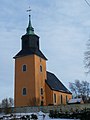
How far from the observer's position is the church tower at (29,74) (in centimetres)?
5484

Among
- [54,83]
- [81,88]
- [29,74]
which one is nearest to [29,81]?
[29,74]

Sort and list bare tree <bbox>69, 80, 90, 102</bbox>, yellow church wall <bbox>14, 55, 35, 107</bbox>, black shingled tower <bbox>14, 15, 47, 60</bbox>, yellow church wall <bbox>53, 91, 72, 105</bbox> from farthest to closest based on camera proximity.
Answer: bare tree <bbox>69, 80, 90, 102</bbox> → yellow church wall <bbox>53, 91, 72, 105</bbox> → black shingled tower <bbox>14, 15, 47, 60</bbox> → yellow church wall <bbox>14, 55, 35, 107</bbox>

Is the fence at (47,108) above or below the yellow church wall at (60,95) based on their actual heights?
below

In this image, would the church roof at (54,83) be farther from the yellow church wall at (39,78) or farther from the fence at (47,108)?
the fence at (47,108)

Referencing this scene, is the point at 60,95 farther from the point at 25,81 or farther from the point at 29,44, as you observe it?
the point at 29,44

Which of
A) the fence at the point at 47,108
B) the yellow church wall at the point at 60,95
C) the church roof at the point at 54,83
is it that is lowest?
the fence at the point at 47,108

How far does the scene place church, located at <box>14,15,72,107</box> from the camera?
54938 mm

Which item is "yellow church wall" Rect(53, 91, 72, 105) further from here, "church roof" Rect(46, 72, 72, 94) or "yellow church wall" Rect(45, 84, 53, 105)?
"yellow church wall" Rect(45, 84, 53, 105)

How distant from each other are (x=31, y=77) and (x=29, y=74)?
757 millimetres

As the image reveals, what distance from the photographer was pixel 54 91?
196 feet

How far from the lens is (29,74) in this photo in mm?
55500

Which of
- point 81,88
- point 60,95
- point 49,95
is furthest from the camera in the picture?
point 81,88

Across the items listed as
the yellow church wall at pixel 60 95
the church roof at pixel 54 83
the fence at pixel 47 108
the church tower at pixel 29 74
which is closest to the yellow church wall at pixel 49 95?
the church roof at pixel 54 83

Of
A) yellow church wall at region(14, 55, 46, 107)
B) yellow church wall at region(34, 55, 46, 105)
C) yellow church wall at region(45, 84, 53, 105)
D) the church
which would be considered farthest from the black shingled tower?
yellow church wall at region(45, 84, 53, 105)
